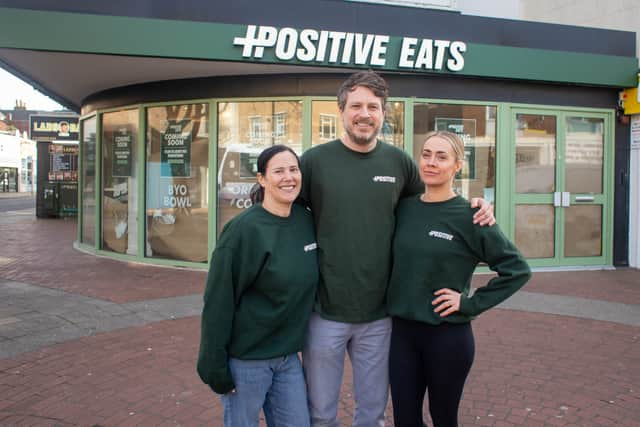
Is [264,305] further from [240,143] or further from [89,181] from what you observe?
[89,181]

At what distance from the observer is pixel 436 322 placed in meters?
2.29

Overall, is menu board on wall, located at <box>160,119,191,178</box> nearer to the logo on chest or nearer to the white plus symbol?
the white plus symbol

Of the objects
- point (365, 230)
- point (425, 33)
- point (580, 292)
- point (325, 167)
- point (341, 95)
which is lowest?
point (580, 292)

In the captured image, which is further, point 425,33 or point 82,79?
point 82,79

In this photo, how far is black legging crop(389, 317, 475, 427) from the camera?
7.52 feet

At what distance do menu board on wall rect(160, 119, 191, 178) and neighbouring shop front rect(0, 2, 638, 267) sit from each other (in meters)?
0.02

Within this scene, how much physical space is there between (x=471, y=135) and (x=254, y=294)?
7147mm

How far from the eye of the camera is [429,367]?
91.4 inches

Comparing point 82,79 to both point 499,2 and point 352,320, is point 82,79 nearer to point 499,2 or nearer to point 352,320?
point 499,2

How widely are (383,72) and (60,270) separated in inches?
240

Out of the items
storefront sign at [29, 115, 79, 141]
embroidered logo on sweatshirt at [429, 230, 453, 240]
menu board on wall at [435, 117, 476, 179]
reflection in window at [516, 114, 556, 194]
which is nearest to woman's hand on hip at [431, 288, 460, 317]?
embroidered logo on sweatshirt at [429, 230, 453, 240]

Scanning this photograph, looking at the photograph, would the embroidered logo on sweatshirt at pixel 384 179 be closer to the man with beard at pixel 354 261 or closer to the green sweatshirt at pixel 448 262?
the man with beard at pixel 354 261

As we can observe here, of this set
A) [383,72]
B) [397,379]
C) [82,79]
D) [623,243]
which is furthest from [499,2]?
[397,379]

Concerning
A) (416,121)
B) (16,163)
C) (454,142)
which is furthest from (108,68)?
(16,163)
